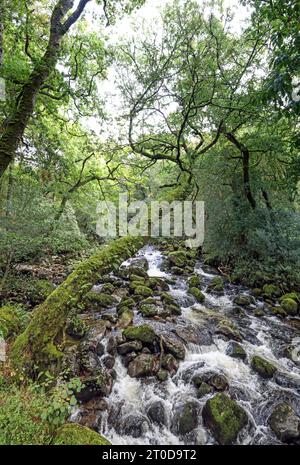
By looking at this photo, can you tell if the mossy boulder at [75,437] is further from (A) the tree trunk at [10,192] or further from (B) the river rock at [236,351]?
(A) the tree trunk at [10,192]

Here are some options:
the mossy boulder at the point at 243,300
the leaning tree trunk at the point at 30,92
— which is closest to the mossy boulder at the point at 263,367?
the mossy boulder at the point at 243,300

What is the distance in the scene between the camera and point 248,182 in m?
7.85

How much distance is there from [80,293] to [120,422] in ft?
6.76

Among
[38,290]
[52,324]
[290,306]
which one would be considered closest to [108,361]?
[52,324]

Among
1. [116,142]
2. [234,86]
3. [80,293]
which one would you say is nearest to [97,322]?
[80,293]

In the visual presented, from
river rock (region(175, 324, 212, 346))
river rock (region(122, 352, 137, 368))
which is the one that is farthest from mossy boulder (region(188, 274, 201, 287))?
river rock (region(122, 352, 137, 368))

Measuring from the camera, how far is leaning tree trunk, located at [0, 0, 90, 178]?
3.43 metres

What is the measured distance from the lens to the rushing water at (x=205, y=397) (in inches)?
129

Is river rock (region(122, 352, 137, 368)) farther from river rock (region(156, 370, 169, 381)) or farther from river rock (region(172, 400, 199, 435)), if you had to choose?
river rock (region(172, 400, 199, 435))

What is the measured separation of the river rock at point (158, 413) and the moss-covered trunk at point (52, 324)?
1.62 metres

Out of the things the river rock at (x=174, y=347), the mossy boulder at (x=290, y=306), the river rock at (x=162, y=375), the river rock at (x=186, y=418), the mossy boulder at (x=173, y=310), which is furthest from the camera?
the mossy boulder at (x=290, y=306)

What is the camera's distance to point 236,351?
15.7 feet

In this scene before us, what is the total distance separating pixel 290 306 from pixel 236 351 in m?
3.00

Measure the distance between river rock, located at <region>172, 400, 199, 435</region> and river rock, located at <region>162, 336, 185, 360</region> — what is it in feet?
3.09
